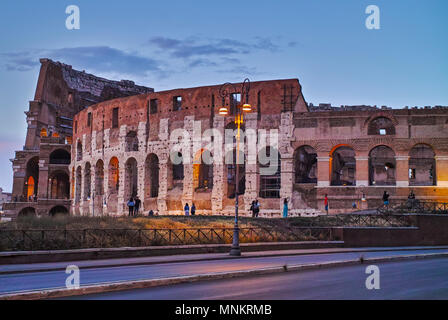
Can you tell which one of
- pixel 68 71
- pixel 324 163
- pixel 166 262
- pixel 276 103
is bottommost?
pixel 166 262

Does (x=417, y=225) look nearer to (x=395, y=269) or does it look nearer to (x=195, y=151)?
(x=395, y=269)

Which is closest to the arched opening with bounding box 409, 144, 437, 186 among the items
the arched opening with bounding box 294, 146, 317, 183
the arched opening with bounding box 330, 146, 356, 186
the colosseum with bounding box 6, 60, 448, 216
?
the colosseum with bounding box 6, 60, 448, 216

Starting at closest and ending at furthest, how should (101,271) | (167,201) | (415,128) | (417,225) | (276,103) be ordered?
(101,271) < (417,225) < (415,128) < (276,103) < (167,201)

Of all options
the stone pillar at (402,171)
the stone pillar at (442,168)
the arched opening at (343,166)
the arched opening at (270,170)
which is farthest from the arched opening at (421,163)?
the arched opening at (270,170)

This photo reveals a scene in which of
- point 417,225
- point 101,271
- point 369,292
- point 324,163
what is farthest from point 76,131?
point 369,292

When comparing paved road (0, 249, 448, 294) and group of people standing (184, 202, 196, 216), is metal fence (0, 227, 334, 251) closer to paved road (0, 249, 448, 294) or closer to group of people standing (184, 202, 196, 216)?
paved road (0, 249, 448, 294)

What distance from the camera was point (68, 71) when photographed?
210ft

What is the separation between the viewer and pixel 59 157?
2399 inches

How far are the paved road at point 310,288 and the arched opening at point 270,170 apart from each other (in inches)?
976

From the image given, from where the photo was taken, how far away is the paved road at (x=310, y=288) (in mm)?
9688

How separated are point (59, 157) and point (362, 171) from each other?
36.8m

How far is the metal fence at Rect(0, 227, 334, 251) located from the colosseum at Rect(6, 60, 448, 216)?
11656mm

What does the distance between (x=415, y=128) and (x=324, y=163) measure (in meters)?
6.11

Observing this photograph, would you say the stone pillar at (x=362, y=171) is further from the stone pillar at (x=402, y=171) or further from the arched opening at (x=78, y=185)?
the arched opening at (x=78, y=185)
